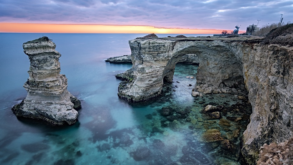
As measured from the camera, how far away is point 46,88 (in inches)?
595

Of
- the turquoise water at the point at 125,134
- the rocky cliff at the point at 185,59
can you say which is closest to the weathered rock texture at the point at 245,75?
the turquoise water at the point at 125,134

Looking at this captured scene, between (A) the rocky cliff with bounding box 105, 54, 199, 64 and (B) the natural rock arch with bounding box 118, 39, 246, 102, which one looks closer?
(B) the natural rock arch with bounding box 118, 39, 246, 102

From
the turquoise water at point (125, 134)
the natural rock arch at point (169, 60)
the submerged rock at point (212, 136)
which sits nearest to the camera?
the turquoise water at point (125, 134)

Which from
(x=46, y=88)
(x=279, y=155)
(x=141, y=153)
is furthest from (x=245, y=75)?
(x=46, y=88)

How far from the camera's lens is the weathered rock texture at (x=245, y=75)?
7988mm

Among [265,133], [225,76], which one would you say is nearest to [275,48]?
[265,133]

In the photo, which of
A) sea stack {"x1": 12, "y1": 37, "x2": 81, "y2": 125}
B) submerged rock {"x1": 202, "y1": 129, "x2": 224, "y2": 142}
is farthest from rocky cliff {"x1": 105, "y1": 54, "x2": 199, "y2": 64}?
sea stack {"x1": 12, "y1": 37, "x2": 81, "y2": 125}

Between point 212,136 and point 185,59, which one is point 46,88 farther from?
A: point 185,59

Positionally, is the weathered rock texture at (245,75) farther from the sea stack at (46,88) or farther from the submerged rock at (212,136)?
the sea stack at (46,88)

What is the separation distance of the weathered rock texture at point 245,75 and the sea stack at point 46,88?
760cm

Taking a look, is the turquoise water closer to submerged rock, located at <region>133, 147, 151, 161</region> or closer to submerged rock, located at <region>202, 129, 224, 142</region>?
submerged rock, located at <region>133, 147, 151, 161</region>

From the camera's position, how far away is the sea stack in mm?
14766

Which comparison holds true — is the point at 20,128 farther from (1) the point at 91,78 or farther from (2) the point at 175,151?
(1) the point at 91,78

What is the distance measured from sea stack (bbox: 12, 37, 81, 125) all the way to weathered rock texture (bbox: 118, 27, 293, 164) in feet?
24.9
